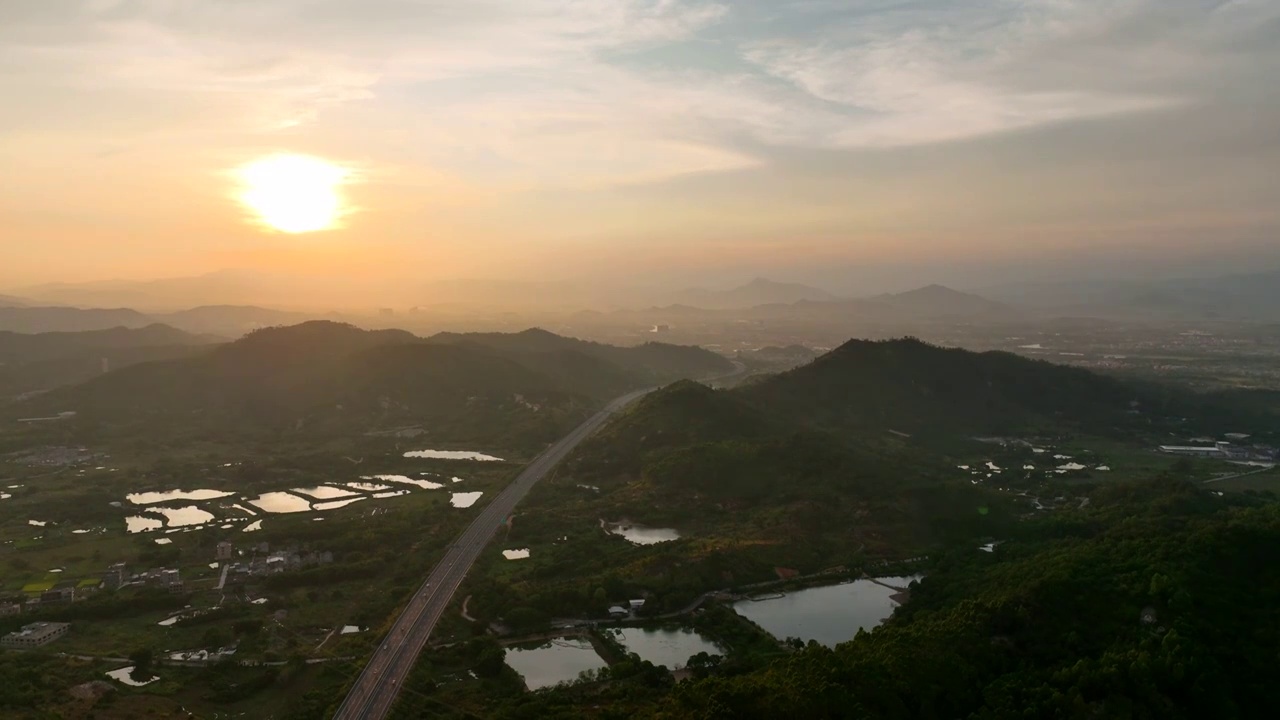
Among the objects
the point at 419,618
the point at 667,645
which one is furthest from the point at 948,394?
the point at 419,618

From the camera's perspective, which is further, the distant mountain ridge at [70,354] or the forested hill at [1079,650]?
the distant mountain ridge at [70,354]

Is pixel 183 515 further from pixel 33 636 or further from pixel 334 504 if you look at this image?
pixel 33 636

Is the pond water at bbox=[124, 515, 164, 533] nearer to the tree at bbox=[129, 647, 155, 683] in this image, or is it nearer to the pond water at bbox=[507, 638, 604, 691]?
the tree at bbox=[129, 647, 155, 683]

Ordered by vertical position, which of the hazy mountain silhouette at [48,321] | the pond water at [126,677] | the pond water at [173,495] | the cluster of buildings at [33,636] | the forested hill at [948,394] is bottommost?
the pond water at [126,677]

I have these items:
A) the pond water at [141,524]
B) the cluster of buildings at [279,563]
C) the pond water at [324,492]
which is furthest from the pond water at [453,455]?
the cluster of buildings at [279,563]

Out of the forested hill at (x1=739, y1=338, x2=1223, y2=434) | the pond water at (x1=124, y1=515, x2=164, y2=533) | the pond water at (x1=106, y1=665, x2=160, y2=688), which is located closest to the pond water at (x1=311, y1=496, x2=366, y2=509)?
the pond water at (x1=124, y1=515, x2=164, y2=533)

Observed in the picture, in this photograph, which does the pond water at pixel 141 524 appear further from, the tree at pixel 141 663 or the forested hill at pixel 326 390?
the forested hill at pixel 326 390
